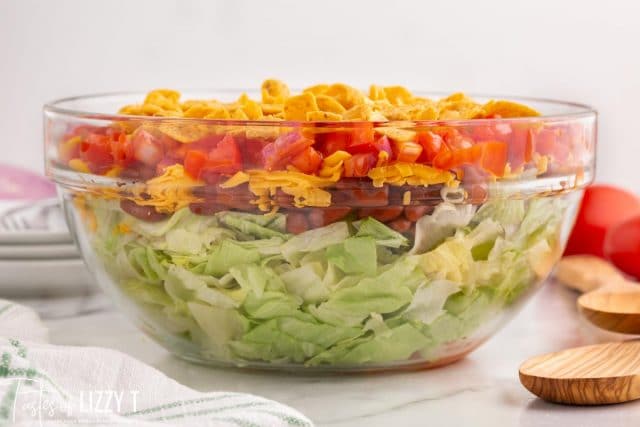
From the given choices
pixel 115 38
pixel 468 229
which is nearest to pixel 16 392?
pixel 468 229

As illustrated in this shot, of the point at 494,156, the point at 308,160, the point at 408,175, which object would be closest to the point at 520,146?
the point at 494,156

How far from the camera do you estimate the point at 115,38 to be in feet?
8.46

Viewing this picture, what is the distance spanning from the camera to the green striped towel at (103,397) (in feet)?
2.89

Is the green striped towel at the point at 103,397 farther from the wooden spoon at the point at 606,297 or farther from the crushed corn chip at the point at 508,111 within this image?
the wooden spoon at the point at 606,297

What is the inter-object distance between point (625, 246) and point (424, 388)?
2.19 feet

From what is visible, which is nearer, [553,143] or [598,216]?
[553,143]

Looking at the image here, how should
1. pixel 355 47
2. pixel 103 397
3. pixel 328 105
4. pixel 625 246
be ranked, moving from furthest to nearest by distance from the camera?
pixel 355 47 < pixel 625 246 < pixel 328 105 < pixel 103 397

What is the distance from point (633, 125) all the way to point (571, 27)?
0.31 metres

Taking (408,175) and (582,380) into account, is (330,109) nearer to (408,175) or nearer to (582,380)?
(408,175)

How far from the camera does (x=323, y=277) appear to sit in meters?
1.06

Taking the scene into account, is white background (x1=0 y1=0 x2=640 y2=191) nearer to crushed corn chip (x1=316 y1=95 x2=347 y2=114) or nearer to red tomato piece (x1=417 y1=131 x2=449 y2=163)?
crushed corn chip (x1=316 y1=95 x2=347 y2=114)

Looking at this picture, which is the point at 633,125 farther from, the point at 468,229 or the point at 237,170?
the point at 237,170

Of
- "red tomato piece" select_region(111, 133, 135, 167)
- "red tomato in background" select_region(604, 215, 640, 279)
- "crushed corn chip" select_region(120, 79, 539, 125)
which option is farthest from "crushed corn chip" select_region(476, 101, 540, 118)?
"red tomato in background" select_region(604, 215, 640, 279)

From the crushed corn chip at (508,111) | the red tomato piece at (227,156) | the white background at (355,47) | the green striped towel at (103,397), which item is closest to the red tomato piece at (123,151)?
the red tomato piece at (227,156)
